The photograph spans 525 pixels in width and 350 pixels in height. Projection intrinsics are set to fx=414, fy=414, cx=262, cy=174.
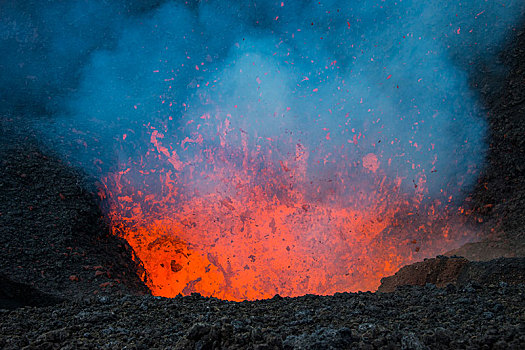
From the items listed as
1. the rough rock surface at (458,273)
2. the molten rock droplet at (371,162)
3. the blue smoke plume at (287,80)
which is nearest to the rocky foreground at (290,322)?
the rough rock surface at (458,273)

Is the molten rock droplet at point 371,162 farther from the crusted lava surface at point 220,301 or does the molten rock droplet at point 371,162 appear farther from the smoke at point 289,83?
the crusted lava surface at point 220,301

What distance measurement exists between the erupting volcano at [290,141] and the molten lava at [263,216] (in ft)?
0.09

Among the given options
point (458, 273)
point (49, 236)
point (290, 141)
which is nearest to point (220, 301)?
point (458, 273)

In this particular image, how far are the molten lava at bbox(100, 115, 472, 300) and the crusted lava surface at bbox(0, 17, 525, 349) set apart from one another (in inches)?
30.3

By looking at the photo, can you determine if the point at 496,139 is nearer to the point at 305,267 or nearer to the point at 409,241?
the point at 409,241

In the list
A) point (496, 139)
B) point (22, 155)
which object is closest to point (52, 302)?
point (22, 155)

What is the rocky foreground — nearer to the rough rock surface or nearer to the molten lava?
the rough rock surface

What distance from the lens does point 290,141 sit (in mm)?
8727

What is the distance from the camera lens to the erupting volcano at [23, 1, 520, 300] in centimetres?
781

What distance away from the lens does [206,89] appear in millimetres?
9273

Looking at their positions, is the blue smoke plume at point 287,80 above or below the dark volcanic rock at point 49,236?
above

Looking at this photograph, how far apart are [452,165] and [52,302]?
7229 millimetres

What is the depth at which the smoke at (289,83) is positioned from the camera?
841cm

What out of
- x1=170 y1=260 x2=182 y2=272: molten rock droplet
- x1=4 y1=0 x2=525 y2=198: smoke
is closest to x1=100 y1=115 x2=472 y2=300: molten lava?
x1=170 y1=260 x2=182 y2=272: molten rock droplet
